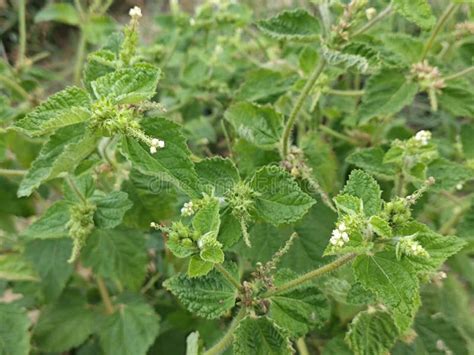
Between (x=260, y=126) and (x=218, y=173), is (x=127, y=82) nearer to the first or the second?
(x=218, y=173)

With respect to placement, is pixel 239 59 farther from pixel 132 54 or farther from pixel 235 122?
pixel 132 54

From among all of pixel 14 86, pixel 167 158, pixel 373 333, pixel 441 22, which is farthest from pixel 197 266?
pixel 14 86

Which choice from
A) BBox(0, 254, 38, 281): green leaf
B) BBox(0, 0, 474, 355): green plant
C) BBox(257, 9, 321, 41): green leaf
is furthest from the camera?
BBox(0, 254, 38, 281): green leaf

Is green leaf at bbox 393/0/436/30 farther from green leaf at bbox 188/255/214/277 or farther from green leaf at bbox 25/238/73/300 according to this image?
green leaf at bbox 25/238/73/300

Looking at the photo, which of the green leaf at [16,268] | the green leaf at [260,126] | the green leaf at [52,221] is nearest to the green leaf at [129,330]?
the green leaf at [16,268]

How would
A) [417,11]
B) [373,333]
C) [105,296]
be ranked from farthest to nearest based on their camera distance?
[105,296]
[417,11]
[373,333]

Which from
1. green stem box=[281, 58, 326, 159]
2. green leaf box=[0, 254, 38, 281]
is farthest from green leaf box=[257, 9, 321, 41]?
green leaf box=[0, 254, 38, 281]
